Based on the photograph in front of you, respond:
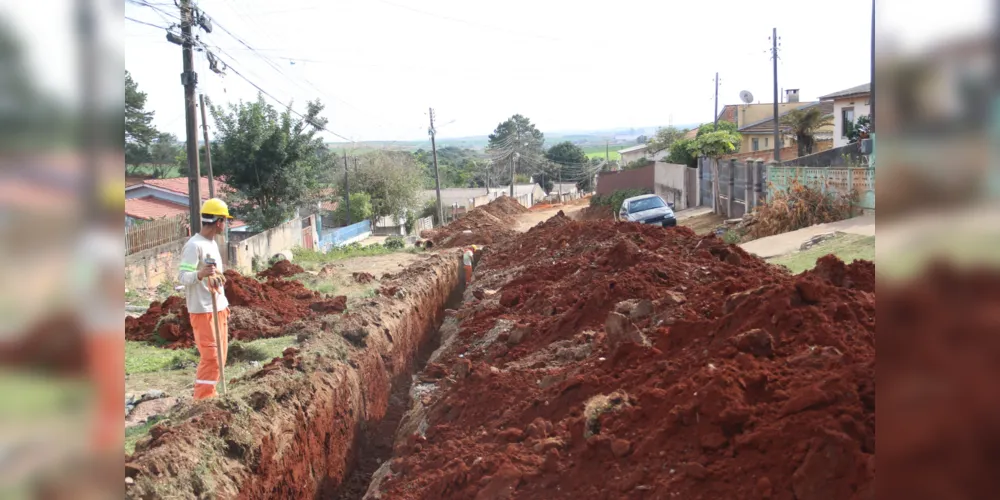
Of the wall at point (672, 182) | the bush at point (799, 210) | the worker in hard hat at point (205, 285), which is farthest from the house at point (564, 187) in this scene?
the worker in hard hat at point (205, 285)

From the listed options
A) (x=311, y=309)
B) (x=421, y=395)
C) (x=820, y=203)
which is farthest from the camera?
(x=820, y=203)

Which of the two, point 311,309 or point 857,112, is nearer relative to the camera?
point 311,309

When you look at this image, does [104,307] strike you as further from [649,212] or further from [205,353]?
[649,212]

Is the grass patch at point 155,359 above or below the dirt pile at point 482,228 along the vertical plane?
below

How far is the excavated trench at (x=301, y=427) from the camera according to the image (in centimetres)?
532

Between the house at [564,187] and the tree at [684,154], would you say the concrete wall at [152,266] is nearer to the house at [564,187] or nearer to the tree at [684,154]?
the tree at [684,154]

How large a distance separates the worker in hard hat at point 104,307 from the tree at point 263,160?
1096 inches

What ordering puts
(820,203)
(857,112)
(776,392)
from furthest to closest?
(857,112), (820,203), (776,392)

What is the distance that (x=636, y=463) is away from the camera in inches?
161

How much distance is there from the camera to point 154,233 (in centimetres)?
2097

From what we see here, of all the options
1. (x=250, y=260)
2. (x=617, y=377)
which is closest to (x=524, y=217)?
(x=250, y=260)

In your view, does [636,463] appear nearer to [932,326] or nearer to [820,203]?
[932,326]

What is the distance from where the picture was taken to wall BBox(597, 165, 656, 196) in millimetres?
44062

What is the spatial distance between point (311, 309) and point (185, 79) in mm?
5459
